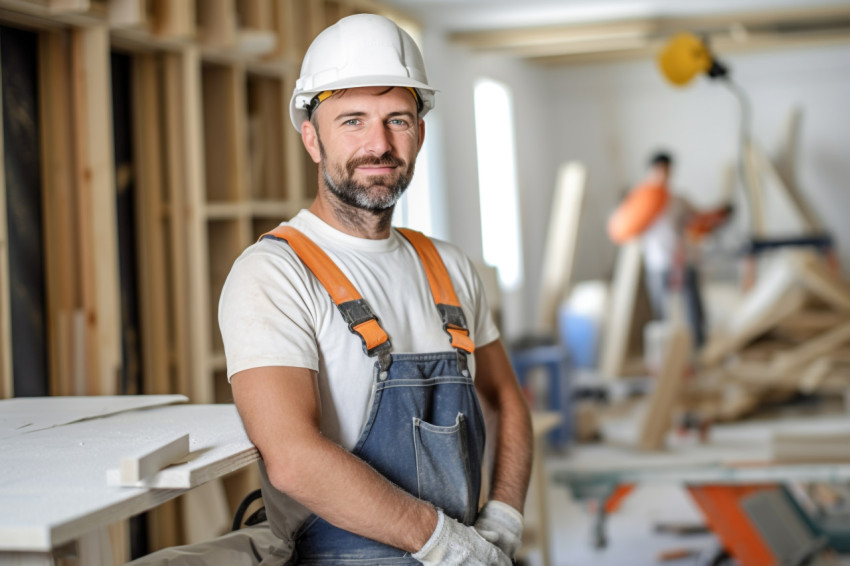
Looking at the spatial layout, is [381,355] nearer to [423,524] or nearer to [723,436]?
[423,524]

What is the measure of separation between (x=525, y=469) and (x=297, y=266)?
0.76 m

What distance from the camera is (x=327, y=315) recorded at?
1.92m

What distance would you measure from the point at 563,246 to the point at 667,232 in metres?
1.66

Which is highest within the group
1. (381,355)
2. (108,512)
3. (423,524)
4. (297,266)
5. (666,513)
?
(297,266)

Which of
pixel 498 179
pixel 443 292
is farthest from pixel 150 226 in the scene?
pixel 498 179

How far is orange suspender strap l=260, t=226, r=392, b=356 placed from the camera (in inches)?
75.2

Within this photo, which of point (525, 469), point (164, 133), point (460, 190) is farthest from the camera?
point (460, 190)

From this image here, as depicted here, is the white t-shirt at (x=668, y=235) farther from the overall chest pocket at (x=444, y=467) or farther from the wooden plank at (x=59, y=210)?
the overall chest pocket at (x=444, y=467)

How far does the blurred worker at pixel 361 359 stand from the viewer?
70.4 inches

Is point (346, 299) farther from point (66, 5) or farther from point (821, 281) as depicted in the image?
point (821, 281)

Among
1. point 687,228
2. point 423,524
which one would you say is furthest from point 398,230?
point 687,228

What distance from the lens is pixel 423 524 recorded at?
5.97 ft

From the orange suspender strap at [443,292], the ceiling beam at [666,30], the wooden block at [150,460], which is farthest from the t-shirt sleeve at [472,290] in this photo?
the ceiling beam at [666,30]

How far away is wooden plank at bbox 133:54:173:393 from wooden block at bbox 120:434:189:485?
2.61m
